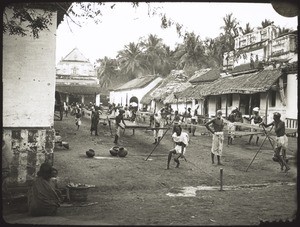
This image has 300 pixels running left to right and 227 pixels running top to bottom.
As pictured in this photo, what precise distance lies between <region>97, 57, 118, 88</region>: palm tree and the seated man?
201 ft

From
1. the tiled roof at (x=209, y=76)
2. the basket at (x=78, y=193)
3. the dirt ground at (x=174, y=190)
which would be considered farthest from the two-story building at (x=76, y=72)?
the basket at (x=78, y=193)

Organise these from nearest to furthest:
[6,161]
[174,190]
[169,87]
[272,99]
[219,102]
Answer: [6,161]
[174,190]
[272,99]
[219,102]
[169,87]

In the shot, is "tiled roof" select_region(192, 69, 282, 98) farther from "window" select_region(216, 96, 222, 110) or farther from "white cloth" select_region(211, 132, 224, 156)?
"white cloth" select_region(211, 132, 224, 156)

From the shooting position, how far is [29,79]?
819 centimetres

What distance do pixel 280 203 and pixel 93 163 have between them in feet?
22.0

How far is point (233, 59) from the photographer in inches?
1179

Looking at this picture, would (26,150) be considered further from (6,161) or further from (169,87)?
(169,87)

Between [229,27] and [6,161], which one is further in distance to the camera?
[229,27]

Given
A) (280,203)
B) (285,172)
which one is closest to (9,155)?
(280,203)

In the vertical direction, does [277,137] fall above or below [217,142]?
above

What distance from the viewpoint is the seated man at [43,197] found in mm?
6426

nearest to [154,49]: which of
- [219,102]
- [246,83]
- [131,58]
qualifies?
[131,58]

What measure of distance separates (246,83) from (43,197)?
20253 millimetres

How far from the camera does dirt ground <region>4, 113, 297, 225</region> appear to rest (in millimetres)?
6613
